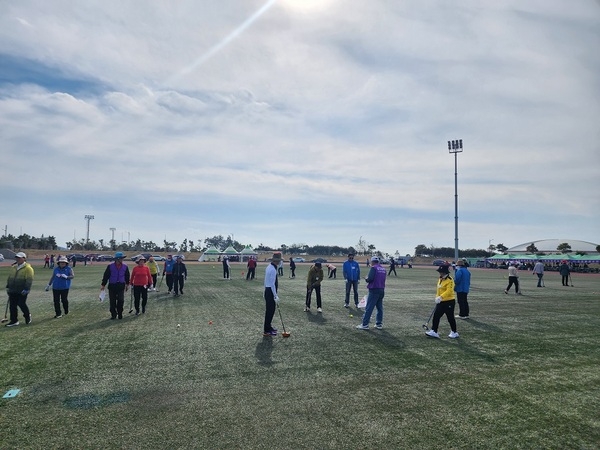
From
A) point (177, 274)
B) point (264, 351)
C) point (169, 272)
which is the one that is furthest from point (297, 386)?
point (169, 272)

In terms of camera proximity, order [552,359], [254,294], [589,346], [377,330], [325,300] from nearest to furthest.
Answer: [552,359], [589,346], [377,330], [325,300], [254,294]

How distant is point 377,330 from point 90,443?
7438mm

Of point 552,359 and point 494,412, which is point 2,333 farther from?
point 552,359

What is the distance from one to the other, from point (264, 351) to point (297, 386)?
2.17m

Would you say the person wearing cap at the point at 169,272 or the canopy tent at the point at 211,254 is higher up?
the person wearing cap at the point at 169,272

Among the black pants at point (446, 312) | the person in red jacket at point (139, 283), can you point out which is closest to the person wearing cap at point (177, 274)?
the person in red jacket at point (139, 283)

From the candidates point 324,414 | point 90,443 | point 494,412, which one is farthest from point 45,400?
point 494,412

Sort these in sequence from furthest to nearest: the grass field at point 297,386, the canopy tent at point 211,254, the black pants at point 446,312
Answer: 1. the canopy tent at point 211,254
2. the black pants at point 446,312
3. the grass field at point 297,386

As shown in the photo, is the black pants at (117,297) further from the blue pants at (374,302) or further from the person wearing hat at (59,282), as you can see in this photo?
the blue pants at (374,302)

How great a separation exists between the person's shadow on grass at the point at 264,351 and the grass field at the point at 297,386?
0.05 m

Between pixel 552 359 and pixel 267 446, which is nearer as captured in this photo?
pixel 267 446

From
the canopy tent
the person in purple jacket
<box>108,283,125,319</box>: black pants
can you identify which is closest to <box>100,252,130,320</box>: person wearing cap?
<box>108,283,125,319</box>: black pants

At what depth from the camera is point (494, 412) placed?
5230 mm

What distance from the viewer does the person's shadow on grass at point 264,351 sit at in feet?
24.5
